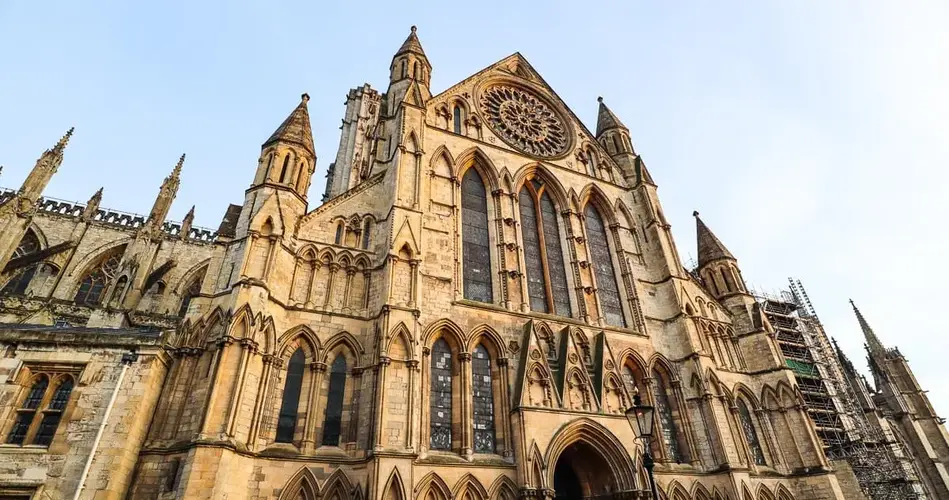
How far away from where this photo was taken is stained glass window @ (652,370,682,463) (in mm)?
14158

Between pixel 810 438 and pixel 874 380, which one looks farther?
pixel 874 380

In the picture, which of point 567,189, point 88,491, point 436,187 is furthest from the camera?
point 567,189

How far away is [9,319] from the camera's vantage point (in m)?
20.0

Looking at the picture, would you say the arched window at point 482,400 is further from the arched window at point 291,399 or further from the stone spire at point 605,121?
the stone spire at point 605,121

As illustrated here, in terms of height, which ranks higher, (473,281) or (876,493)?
(473,281)

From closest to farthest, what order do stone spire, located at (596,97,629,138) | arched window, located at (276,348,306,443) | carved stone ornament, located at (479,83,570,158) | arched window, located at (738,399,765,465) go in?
1. arched window, located at (276,348,306,443)
2. arched window, located at (738,399,765,465)
3. carved stone ornament, located at (479,83,570,158)
4. stone spire, located at (596,97,629,138)

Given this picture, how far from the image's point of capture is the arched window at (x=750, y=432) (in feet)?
49.8

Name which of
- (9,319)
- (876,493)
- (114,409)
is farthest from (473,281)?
(876,493)

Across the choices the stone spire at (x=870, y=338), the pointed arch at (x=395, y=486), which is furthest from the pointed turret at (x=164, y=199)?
the stone spire at (x=870, y=338)

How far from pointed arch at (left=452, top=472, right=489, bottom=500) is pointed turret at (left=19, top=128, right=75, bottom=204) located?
22.6m

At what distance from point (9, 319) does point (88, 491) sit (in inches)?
650

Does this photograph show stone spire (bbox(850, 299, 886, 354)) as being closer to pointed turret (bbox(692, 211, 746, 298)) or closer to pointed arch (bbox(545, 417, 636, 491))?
pointed turret (bbox(692, 211, 746, 298))

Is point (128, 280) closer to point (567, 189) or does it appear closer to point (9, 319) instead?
point (9, 319)

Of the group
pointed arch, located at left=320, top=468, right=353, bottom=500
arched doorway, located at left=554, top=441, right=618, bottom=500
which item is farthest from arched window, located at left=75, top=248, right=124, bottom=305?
arched doorway, located at left=554, top=441, right=618, bottom=500
